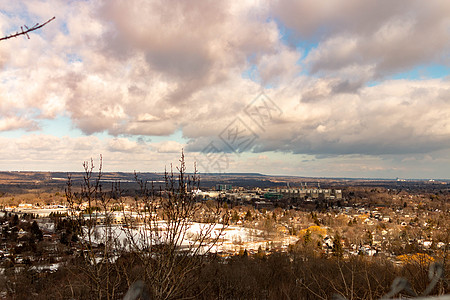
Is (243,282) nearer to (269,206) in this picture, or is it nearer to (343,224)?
(343,224)

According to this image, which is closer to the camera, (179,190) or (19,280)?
Result: (179,190)

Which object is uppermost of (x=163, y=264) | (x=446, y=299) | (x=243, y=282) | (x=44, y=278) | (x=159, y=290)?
(x=446, y=299)

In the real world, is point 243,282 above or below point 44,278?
above

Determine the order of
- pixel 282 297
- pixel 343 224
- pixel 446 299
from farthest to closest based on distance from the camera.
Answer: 1. pixel 343 224
2. pixel 282 297
3. pixel 446 299

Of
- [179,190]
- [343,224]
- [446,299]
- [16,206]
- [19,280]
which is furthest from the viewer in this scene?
[16,206]

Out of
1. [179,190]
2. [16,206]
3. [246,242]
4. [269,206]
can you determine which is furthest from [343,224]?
[16,206]

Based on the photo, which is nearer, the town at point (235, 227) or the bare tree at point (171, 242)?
the bare tree at point (171, 242)

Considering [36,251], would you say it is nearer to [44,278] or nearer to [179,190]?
[44,278]

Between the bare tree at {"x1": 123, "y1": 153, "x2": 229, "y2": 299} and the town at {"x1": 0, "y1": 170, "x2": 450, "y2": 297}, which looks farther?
the town at {"x1": 0, "y1": 170, "x2": 450, "y2": 297}

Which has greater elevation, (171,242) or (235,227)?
(171,242)

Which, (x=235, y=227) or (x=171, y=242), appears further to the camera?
(x=235, y=227)
